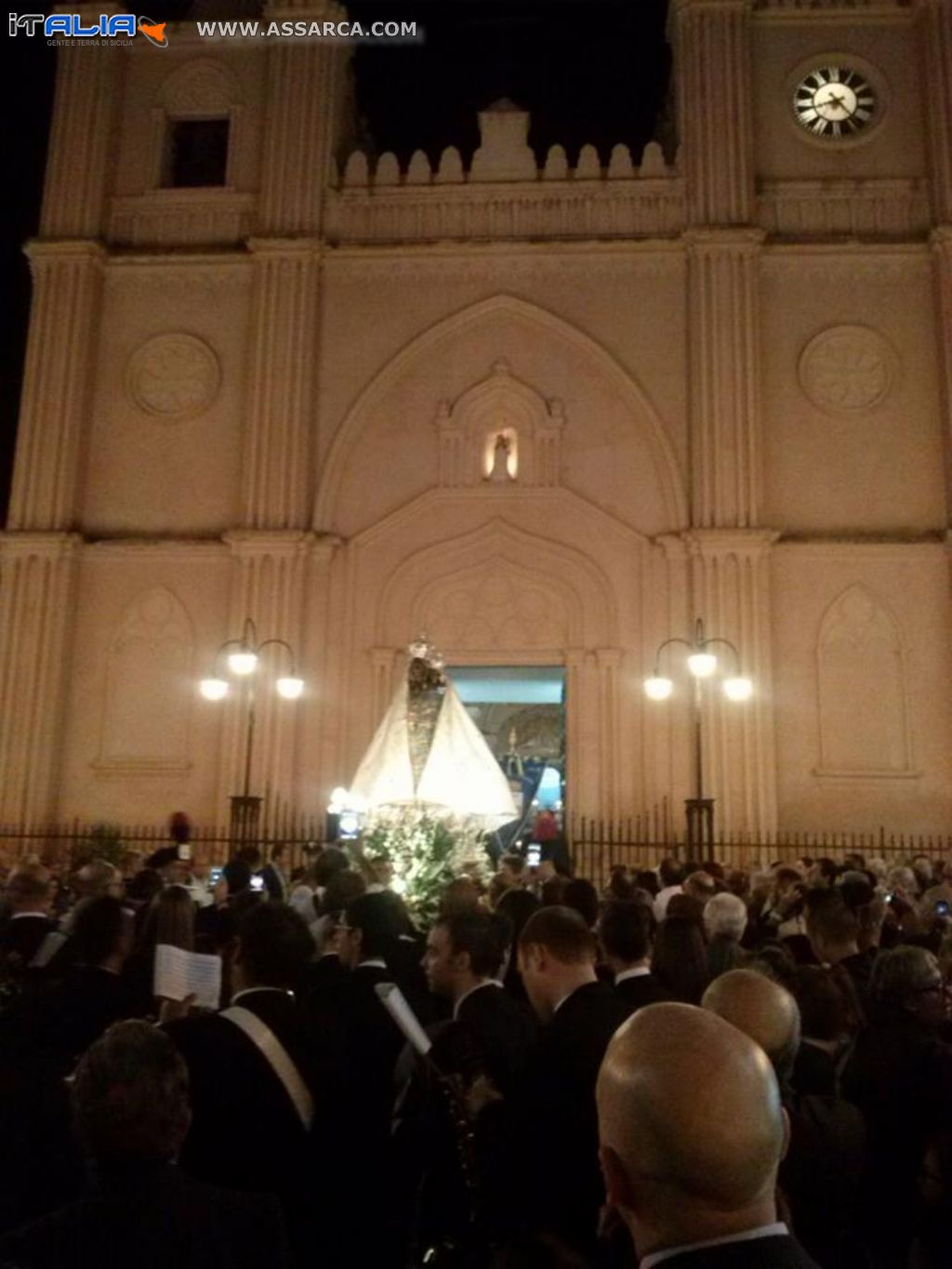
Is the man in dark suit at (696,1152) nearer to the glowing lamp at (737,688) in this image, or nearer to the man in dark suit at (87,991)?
the man in dark suit at (87,991)

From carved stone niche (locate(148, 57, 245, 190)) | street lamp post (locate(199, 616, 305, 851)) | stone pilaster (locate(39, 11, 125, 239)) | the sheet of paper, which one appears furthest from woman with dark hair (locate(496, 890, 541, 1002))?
carved stone niche (locate(148, 57, 245, 190))

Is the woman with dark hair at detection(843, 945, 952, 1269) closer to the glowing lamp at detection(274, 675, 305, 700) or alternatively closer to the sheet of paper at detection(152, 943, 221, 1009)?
the sheet of paper at detection(152, 943, 221, 1009)

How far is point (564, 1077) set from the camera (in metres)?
3.50

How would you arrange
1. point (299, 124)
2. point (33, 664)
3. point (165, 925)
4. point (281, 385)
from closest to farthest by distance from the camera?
1. point (165, 925)
2. point (33, 664)
3. point (281, 385)
4. point (299, 124)

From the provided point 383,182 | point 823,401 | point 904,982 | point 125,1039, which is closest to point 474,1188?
point 125,1039

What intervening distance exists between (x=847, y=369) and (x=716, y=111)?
5530 mm

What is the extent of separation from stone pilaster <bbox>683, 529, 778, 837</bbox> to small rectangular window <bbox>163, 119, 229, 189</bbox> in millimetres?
12585

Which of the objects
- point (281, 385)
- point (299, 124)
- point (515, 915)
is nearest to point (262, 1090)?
point (515, 915)

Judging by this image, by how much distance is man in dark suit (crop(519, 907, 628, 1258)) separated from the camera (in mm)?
3051

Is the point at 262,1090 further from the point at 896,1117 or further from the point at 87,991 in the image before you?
the point at 896,1117

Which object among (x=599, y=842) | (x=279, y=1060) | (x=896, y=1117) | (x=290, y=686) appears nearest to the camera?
(x=279, y=1060)

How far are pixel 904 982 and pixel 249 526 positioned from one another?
726 inches

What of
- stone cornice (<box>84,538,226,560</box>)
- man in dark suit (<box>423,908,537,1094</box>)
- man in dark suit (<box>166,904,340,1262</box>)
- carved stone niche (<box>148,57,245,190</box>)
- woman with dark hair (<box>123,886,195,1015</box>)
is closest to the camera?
man in dark suit (<box>166,904,340,1262</box>)

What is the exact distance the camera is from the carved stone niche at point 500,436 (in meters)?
22.4
